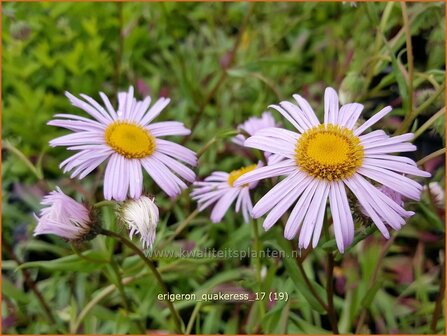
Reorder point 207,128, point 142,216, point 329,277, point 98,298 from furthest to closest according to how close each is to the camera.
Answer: point 207,128 → point 98,298 → point 329,277 → point 142,216

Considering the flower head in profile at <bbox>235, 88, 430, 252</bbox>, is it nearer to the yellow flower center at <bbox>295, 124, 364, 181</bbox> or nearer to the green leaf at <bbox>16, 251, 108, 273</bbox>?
the yellow flower center at <bbox>295, 124, 364, 181</bbox>

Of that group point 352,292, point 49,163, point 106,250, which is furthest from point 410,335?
point 49,163

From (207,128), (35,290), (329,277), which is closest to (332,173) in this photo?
(329,277)

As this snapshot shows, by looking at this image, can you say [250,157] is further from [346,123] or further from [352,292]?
[346,123]

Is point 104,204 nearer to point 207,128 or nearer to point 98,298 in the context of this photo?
point 98,298

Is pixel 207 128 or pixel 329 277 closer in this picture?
pixel 329 277

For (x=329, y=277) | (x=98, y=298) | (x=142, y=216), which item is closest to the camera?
(x=142, y=216)

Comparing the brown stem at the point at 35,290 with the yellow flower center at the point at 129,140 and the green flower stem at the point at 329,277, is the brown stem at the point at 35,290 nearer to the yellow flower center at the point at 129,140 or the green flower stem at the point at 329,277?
the yellow flower center at the point at 129,140

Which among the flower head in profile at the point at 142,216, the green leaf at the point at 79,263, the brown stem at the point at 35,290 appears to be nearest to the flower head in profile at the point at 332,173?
the flower head in profile at the point at 142,216

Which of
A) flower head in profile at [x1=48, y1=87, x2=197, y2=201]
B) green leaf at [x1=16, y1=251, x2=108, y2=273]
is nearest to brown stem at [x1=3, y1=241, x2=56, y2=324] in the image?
green leaf at [x1=16, y1=251, x2=108, y2=273]
